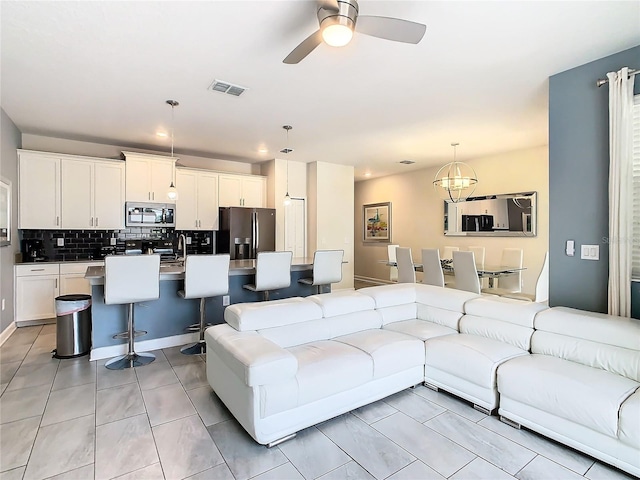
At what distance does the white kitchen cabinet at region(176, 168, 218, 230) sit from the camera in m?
5.94

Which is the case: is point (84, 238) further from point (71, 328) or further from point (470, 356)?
point (470, 356)

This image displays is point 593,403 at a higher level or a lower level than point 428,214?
lower

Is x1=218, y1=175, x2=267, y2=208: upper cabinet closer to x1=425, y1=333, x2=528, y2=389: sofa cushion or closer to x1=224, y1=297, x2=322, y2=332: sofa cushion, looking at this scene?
x1=224, y1=297, x2=322, y2=332: sofa cushion

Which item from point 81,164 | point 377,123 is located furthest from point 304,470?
point 81,164

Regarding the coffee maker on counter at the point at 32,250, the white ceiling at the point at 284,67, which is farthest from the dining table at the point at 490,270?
the coffee maker on counter at the point at 32,250

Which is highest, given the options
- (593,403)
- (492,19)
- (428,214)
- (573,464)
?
(492,19)

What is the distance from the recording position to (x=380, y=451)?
204 cm

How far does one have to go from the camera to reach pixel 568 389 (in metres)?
2.00

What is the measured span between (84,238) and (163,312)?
2.67 m

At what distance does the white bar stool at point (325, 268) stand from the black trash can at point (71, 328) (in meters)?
2.49

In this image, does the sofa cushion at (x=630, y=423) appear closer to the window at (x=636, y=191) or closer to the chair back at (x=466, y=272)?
the window at (x=636, y=191)

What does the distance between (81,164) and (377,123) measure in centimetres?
444

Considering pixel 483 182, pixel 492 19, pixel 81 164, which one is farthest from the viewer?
pixel 483 182

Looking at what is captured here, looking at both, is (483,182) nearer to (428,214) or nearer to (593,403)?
(428,214)
